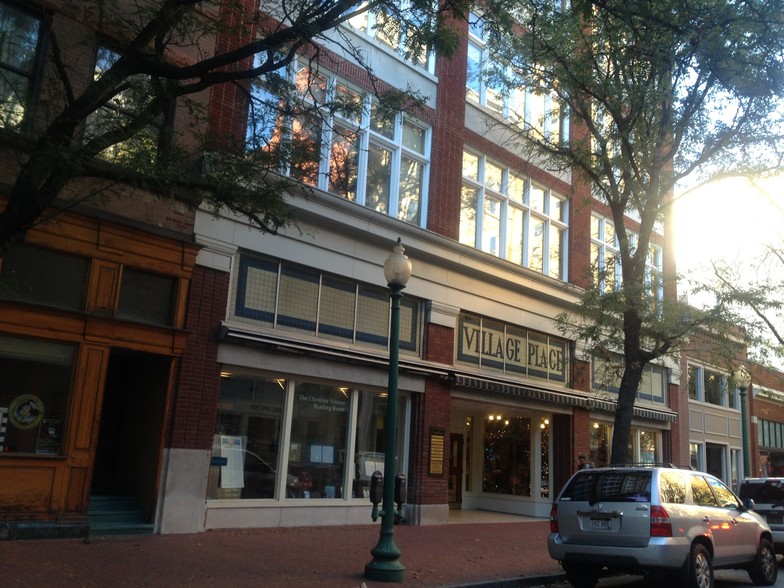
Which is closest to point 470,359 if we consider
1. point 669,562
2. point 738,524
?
point 738,524

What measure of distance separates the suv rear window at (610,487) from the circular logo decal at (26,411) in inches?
301

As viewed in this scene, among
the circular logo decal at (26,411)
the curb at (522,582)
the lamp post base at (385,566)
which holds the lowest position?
the curb at (522,582)

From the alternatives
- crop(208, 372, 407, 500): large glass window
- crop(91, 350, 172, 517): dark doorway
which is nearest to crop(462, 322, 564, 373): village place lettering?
crop(208, 372, 407, 500): large glass window

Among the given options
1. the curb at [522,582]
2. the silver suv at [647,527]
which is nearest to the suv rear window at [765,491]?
the silver suv at [647,527]

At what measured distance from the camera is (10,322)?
10.4 meters

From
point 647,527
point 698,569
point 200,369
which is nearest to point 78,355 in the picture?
point 200,369

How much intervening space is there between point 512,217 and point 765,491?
30.2 feet

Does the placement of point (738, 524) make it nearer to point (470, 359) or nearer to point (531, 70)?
point (470, 359)

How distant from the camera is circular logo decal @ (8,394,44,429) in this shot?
10.5 meters

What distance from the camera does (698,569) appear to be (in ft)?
31.2

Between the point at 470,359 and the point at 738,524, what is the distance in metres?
8.12

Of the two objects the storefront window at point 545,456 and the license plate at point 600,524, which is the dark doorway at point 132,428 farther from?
the storefront window at point 545,456

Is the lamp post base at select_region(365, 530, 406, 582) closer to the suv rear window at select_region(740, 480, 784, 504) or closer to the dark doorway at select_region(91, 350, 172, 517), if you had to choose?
the dark doorway at select_region(91, 350, 172, 517)

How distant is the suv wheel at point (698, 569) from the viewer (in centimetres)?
931
